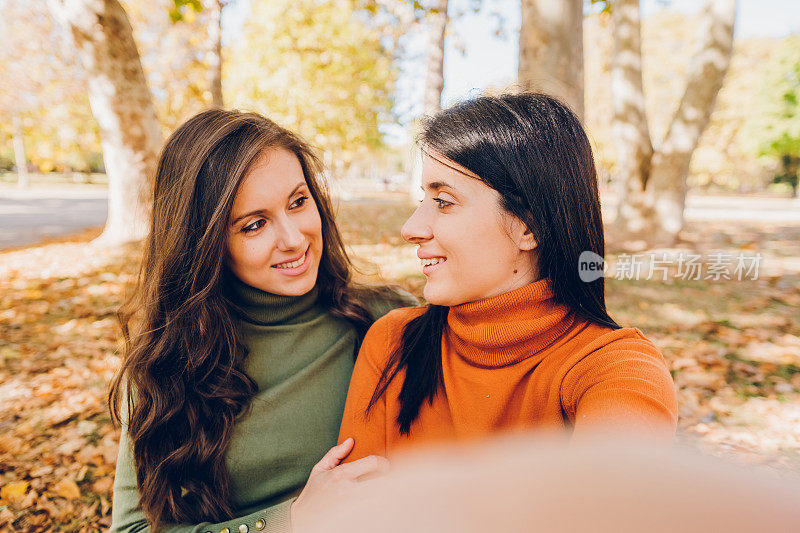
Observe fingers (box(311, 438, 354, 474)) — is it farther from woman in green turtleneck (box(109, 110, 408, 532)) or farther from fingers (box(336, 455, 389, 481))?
fingers (box(336, 455, 389, 481))

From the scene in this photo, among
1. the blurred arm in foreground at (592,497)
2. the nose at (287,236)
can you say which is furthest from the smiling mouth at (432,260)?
the blurred arm in foreground at (592,497)

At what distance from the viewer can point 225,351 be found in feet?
6.54

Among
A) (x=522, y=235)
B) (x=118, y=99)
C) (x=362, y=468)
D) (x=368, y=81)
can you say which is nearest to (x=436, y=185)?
(x=522, y=235)

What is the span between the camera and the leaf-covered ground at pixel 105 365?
8.96ft

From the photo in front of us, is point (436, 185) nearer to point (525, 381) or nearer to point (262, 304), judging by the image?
point (525, 381)

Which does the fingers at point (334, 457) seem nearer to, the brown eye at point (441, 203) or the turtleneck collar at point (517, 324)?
the turtleneck collar at point (517, 324)

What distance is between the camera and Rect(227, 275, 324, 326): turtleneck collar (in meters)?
2.08

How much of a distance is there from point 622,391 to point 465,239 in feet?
2.06

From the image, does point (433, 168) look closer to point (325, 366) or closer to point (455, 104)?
point (455, 104)

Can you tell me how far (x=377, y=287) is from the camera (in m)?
2.62

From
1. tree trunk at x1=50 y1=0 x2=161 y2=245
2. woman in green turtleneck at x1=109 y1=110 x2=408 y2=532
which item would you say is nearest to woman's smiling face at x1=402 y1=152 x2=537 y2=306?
woman in green turtleneck at x1=109 y1=110 x2=408 y2=532

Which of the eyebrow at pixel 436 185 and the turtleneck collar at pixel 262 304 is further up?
the eyebrow at pixel 436 185

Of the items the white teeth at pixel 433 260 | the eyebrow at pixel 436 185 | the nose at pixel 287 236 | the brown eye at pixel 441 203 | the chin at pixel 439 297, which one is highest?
the eyebrow at pixel 436 185

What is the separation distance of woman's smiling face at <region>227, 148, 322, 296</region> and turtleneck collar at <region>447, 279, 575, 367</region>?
828mm
